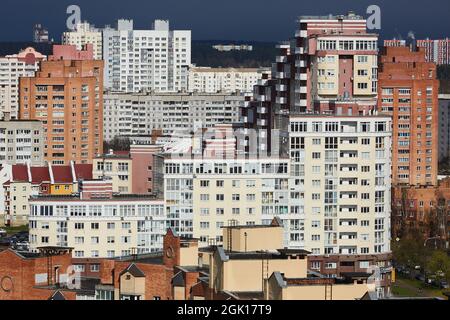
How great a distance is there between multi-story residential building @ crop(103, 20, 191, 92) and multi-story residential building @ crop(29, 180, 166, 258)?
76.2 metres

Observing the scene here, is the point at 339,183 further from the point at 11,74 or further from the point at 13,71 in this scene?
the point at 13,71

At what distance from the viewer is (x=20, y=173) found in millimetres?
59125

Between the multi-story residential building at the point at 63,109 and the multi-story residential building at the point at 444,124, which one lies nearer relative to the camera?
the multi-story residential building at the point at 63,109

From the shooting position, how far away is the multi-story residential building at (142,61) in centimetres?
11500

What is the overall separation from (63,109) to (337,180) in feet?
104

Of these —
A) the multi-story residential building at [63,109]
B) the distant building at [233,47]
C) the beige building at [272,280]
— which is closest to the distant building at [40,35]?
the distant building at [233,47]

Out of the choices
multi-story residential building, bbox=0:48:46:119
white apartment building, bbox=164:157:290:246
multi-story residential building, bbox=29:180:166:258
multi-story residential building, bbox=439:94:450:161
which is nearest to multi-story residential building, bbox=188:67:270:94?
multi-story residential building, bbox=0:48:46:119

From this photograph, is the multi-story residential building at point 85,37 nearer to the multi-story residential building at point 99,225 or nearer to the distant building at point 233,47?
the distant building at point 233,47

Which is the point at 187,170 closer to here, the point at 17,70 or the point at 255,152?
the point at 255,152

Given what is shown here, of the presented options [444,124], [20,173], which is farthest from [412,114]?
[444,124]

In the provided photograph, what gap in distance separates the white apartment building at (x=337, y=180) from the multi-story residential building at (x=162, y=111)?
54195 millimetres

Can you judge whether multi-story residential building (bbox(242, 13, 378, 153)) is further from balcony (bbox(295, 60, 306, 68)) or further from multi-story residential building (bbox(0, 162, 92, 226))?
multi-story residential building (bbox(0, 162, 92, 226))

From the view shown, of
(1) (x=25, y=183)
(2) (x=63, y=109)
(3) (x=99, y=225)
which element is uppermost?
(2) (x=63, y=109)
